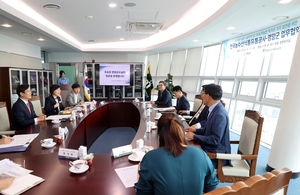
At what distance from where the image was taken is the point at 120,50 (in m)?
7.86

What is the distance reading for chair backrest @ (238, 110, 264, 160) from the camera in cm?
179

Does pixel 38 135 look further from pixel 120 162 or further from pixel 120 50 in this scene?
pixel 120 50

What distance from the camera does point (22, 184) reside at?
115 cm

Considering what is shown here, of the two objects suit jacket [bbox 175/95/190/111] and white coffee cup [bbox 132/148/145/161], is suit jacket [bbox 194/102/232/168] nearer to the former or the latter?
white coffee cup [bbox 132/148/145/161]

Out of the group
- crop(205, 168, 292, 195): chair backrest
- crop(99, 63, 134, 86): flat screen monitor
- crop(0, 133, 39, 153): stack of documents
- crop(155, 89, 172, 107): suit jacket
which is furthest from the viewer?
crop(99, 63, 134, 86): flat screen monitor

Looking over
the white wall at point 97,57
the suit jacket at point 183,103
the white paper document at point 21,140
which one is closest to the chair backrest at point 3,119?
the white paper document at point 21,140

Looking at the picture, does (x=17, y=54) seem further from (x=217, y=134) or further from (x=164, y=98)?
(x=217, y=134)

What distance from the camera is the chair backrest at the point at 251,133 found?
1.79 metres

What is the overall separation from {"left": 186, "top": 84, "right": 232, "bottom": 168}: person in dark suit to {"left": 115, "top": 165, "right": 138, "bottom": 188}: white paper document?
81cm

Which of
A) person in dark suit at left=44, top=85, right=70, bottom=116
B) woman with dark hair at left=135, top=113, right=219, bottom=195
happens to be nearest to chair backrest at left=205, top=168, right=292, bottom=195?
woman with dark hair at left=135, top=113, right=219, bottom=195

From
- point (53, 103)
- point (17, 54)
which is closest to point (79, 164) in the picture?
point (53, 103)

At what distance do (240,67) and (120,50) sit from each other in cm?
471

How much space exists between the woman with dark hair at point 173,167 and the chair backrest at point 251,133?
1.02m

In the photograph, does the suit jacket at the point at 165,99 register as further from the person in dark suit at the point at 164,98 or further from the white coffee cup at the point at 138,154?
the white coffee cup at the point at 138,154
